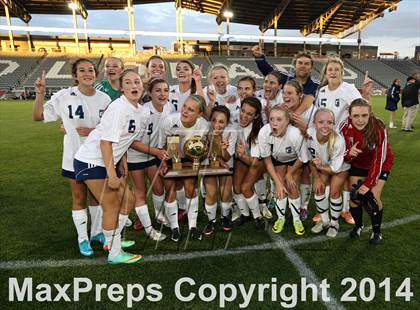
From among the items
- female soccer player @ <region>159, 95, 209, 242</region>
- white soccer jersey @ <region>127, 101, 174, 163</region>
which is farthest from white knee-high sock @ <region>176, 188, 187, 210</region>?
white soccer jersey @ <region>127, 101, 174, 163</region>

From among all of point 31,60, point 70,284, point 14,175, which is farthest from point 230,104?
point 31,60

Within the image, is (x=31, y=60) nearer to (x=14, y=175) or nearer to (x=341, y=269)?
(x=14, y=175)

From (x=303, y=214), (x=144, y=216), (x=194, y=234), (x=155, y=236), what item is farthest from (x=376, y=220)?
(x=144, y=216)

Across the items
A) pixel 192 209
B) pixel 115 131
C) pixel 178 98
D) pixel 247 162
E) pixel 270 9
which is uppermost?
pixel 270 9

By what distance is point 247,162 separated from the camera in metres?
3.70

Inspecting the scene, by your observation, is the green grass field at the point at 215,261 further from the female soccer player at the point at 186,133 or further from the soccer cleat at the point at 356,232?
the female soccer player at the point at 186,133

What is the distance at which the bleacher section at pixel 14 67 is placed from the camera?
2947 centimetres

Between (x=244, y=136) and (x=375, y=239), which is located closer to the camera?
(x=375, y=239)

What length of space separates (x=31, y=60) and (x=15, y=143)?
96.8ft

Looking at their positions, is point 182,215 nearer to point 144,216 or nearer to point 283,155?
point 144,216

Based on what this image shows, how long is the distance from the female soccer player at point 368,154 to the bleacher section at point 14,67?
33.4 m

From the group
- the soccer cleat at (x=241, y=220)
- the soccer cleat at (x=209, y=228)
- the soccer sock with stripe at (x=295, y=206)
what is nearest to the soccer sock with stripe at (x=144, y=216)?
the soccer cleat at (x=209, y=228)

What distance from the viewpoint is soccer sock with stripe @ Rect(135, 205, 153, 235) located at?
3.53 metres

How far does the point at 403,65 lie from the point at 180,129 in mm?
47294
